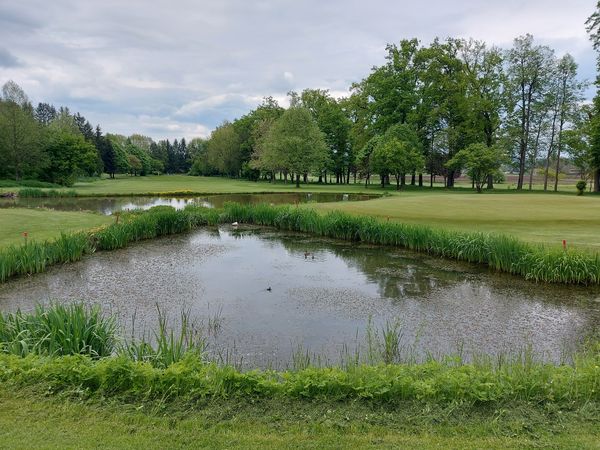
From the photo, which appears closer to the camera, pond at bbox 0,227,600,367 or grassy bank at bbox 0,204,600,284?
pond at bbox 0,227,600,367

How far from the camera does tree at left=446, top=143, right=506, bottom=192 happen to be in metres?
45.0

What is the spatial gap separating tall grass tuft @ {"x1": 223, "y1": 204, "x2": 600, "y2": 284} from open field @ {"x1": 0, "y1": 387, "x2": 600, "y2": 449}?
8.66 meters

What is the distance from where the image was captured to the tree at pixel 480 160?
45.0 meters

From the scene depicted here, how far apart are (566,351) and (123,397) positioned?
7.18 meters

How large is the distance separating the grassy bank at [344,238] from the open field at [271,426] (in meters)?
8.66

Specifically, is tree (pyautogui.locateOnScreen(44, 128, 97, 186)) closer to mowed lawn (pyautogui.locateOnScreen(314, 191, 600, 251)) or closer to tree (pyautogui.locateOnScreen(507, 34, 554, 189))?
mowed lawn (pyautogui.locateOnScreen(314, 191, 600, 251))

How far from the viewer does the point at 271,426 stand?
14.0ft

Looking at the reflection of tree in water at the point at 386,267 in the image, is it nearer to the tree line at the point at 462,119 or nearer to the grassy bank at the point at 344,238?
the grassy bank at the point at 344,238

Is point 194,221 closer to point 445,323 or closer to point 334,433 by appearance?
point 445,323

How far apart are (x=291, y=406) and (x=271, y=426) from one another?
1.45 ft

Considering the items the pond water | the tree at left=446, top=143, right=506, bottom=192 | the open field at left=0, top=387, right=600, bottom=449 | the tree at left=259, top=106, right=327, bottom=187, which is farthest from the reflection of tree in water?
the tree at left=259, top=106, right=327, bottom=187

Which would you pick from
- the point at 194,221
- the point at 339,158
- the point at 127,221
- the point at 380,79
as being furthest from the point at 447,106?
the point at 127,221

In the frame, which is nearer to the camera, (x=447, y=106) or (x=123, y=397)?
(x=123, y=397)

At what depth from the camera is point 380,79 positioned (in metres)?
54.7
